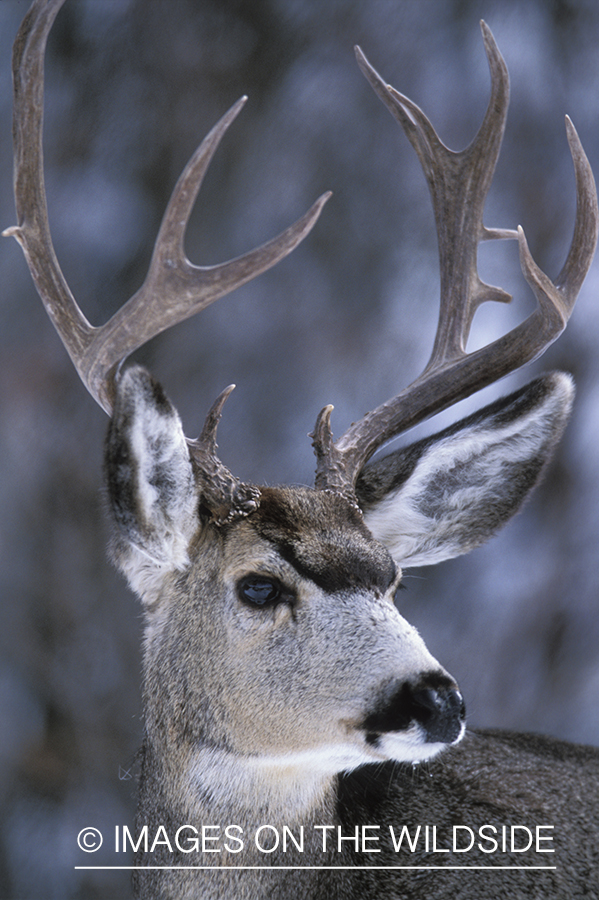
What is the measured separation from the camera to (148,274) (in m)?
1.07

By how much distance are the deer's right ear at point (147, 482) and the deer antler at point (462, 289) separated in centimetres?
22

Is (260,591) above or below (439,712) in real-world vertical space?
above

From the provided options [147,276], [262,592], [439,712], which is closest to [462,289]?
[147,276]

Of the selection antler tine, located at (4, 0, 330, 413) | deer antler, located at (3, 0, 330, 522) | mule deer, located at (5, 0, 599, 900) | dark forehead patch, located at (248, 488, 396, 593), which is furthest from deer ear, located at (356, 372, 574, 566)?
antler tine, located at (4, 0, 330, 413)

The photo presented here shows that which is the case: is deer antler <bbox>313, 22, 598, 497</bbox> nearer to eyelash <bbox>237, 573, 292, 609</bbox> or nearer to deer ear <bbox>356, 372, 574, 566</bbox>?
deer ear <bbox>356, 372, 574, 566</bbox>

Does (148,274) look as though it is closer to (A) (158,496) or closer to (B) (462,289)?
(A) (158,496)

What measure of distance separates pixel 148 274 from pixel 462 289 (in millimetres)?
569

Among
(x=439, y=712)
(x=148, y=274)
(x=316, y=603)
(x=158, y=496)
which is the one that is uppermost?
(x=148, y=274)

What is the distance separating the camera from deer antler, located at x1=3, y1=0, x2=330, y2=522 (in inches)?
39.4

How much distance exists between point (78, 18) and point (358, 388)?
1094mm

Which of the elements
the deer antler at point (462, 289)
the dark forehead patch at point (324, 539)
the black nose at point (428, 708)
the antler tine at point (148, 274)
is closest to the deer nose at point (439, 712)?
the black nose at point (428, 708)

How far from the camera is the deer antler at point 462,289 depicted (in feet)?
3.92

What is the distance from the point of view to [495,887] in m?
1.15

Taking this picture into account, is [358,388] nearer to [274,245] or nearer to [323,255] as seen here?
[323,255]
